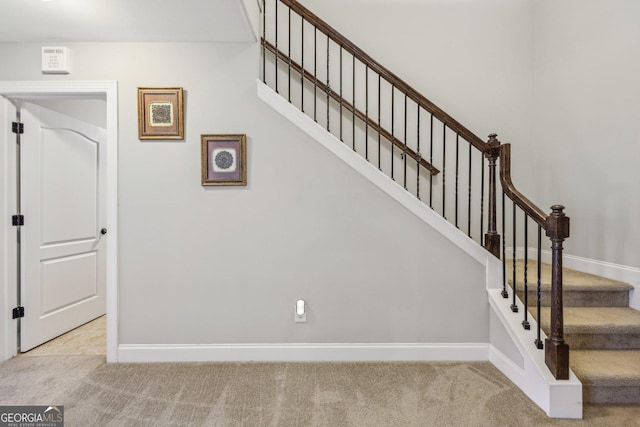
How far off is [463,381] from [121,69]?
3326mm

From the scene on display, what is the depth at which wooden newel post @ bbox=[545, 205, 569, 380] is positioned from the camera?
1.81 metres

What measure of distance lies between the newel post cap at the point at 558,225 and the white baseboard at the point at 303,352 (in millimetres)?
1093

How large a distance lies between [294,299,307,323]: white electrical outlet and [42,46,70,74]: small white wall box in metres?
2.46

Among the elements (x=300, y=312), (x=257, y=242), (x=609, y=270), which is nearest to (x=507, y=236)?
(x=609, y=270)

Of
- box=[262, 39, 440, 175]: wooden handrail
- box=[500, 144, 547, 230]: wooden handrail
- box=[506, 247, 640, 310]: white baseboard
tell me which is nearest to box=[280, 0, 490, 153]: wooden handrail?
box=[500, 144, 547, 230]: wooden handrail

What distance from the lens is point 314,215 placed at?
249 cm

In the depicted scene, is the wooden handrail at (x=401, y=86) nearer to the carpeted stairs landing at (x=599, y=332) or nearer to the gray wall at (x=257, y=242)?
the gray wall at (x=257, y=242)

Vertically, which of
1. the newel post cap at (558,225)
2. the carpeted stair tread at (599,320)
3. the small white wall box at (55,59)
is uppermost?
the small white wall box at (55,59)

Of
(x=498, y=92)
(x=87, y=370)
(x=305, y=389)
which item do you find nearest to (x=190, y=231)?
(x=87, y=370)

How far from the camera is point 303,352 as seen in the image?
8.13 feet

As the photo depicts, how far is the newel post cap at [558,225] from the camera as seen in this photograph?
1.80 meters

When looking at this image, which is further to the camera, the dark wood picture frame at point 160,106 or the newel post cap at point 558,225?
the dark wood picture frame at point 160,106

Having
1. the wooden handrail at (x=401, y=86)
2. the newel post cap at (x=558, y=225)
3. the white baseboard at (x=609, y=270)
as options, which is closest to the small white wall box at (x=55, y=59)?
the wooden handrail at (x=401, y=86)

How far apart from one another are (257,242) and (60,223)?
1.91 meters
